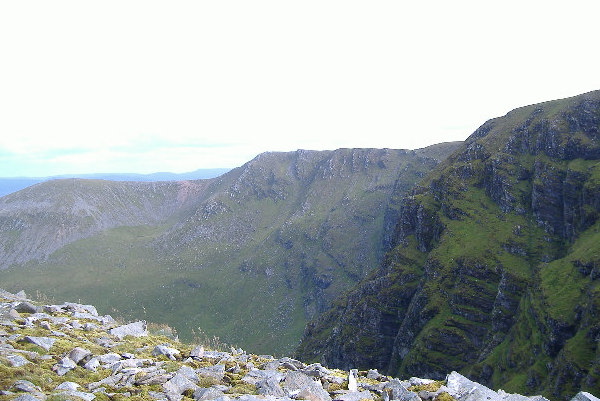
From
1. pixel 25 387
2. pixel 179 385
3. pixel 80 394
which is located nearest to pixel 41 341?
pixel 25 387

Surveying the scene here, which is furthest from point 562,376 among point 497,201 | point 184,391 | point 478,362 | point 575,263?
point 184,391

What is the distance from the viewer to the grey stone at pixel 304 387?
722 inches

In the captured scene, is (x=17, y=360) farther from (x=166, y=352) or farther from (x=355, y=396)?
(x=355, y=396)

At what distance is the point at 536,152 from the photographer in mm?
186625

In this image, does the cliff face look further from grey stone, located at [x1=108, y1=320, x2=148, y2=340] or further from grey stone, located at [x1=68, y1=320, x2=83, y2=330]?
grey stone, located at [x1=68, y1=320, x2=83, y2=330]

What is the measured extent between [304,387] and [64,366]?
1240 centimetres

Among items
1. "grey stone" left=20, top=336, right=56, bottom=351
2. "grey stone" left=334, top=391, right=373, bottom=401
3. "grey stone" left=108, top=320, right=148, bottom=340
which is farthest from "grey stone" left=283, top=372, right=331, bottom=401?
"grey stone" left=108, top=320, right=148, bottom=340

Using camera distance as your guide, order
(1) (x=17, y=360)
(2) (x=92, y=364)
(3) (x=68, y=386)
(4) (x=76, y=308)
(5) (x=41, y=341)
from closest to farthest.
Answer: (3) (x=68, y=386), (1) (x=17, y=360), (2) (x=92, y=364), (5) (x=41, y=341), (4) (x=76, y=308)

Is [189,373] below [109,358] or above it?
below

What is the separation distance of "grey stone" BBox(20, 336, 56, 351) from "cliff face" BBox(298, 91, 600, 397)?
110m

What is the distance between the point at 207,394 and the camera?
17641mm

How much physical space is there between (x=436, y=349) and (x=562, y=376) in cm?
4867

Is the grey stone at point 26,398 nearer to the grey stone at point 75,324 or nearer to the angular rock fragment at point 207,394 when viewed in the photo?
the angular rock fragment at point 207,394

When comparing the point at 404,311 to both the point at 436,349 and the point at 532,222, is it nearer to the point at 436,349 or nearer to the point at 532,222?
the point at 436,349
